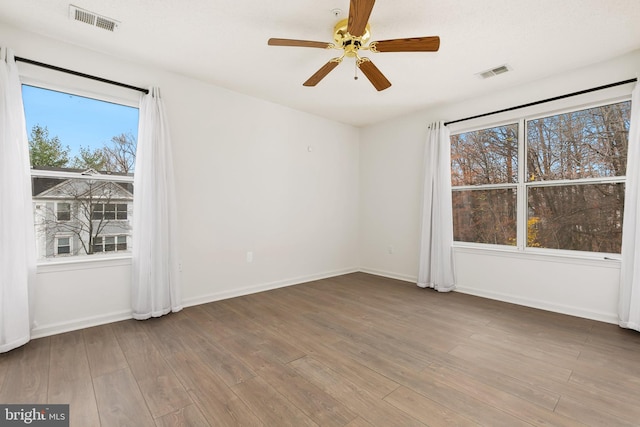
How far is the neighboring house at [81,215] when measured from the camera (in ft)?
9.13

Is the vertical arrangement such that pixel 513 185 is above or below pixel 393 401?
above

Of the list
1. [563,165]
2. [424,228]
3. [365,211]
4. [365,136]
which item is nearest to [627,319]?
[563,165]

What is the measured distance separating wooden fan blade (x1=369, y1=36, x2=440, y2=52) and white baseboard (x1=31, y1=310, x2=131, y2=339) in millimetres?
3475

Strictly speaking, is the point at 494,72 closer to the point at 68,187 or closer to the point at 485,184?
A: the point at 485,184

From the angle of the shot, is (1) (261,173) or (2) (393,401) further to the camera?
(1) (261,173)

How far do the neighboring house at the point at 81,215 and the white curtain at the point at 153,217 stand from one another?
263mm

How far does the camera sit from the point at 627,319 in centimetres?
282

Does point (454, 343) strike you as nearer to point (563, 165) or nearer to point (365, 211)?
point (563, 165)

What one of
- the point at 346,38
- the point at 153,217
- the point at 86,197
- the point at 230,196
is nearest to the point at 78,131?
the point at 86,197

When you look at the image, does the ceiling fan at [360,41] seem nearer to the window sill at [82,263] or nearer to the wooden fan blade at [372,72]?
the wooden fan blade at [372,72]

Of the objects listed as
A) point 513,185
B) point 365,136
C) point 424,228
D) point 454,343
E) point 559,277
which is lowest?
point 454,343

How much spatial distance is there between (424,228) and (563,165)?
5.77 ft

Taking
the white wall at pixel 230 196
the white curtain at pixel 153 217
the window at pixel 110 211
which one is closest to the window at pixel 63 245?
the white wall at pixel 230 196

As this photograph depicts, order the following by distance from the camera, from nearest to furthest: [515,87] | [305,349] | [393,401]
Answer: [393,401] → [305,349] → [515,87]
